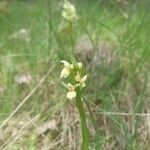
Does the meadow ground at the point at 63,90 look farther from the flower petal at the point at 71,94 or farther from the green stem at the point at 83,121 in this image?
the flower petal at the point at 71,94

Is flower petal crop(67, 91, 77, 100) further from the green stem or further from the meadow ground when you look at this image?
the meadow ground

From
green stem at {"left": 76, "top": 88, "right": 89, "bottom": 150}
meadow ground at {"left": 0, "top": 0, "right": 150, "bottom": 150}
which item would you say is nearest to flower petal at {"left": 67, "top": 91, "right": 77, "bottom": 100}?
green stem at {"left": 76, "top": 88, "right": 89, "bottom": 150}

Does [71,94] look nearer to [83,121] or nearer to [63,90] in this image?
[83,121]

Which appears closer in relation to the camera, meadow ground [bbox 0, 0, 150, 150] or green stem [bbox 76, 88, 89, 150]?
green stem [bbox 76, 88, 89, 150]

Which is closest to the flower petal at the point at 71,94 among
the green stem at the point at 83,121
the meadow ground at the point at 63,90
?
the green stem at the point at 83,121

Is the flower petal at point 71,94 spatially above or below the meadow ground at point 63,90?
above

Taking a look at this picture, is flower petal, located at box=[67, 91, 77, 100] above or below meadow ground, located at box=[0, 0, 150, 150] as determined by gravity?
above

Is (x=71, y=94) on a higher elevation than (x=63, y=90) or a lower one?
higher

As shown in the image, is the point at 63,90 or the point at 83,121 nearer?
the point at 83,121

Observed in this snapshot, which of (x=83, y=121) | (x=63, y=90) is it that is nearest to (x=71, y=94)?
(x=83, y=121)
